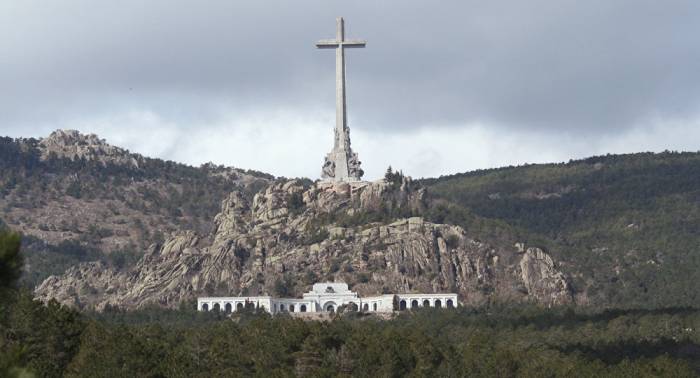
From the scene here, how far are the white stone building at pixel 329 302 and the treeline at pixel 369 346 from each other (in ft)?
56.3

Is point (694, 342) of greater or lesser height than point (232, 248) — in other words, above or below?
below

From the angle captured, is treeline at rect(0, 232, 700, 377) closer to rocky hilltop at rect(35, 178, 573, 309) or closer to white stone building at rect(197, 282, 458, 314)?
white stone building at rect(197, 282, 458, 314)

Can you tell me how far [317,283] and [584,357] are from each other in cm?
6767

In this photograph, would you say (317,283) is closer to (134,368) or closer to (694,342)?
(694,342)

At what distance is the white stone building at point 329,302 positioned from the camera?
187250 millimetres

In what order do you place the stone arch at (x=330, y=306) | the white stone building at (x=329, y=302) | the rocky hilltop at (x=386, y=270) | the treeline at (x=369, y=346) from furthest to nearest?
1. the rocky hilltop at (x=386, y=270)
2. the stone arch at (x=330, y=306)
3. the white stone building at (x=329, y=302)
4. the treeline at (x=369, y=346)

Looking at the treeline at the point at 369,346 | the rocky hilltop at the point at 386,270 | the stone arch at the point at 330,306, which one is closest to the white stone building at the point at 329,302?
the stone arch at the point at 330,306

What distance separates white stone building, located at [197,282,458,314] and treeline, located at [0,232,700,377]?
1716cm

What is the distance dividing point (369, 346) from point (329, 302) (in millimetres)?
68230

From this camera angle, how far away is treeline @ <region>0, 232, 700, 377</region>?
103 metres

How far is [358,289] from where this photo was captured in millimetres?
194500

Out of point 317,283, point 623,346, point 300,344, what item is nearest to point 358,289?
point 317,283

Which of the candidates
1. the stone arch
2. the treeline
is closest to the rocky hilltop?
the stone arch

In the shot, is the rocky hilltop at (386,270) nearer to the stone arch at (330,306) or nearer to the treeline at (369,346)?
the stone arch at (330,306)
